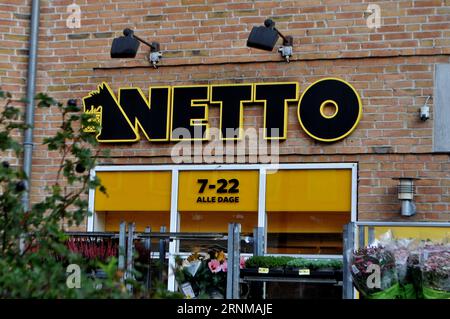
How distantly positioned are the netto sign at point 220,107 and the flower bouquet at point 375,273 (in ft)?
9.52

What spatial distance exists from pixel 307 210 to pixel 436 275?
324 centimetres

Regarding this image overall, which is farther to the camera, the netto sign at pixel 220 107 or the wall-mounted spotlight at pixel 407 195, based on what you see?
the netto sign at pixel 220 107

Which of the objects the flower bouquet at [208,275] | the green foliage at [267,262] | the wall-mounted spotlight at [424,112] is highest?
the wall-mounted spotlight at [424,112]

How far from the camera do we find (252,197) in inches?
367

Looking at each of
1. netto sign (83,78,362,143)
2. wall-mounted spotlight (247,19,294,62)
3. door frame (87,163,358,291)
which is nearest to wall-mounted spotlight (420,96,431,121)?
netto sign (83,78,362,143)

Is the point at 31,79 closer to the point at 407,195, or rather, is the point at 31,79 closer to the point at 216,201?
the point at 216,201

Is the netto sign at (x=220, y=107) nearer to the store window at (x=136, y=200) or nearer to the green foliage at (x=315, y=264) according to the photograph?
the store window at (x=136, y=200)

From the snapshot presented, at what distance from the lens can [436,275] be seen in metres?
5.94

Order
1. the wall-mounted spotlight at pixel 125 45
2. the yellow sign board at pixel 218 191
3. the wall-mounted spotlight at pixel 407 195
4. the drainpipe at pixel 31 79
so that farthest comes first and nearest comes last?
the drainpipe at pixel 31 79
the wall-mounted spotlight at pixel 125 45
the yellow sign board at pixel 218 191
the wall-mounted spotlight at pixel 407 195

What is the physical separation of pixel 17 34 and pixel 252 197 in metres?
3.47

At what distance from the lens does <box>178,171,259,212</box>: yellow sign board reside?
933 cm

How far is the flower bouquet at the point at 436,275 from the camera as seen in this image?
19.4 feet

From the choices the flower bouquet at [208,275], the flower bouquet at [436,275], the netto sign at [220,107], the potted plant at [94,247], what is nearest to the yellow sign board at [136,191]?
the netto sign at [220,107]
